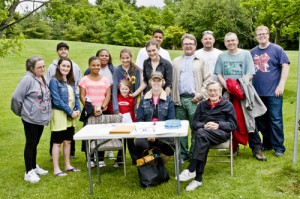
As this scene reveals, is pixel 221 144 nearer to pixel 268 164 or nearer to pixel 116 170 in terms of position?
pixel 268 164

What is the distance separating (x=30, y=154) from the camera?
221 inches

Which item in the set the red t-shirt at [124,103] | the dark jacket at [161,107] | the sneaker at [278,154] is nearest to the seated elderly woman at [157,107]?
the dark jacket at [161,107]

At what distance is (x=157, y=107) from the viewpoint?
560 centimetres

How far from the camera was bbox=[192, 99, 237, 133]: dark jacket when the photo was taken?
213 inches

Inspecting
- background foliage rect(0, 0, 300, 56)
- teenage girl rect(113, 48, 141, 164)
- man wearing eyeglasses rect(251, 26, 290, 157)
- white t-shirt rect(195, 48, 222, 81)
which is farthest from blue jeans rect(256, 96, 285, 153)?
background foliage rect(0, 0, 300, 56)

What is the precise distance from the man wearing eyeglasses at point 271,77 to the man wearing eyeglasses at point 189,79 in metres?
0.95

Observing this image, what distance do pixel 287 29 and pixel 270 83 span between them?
935cm

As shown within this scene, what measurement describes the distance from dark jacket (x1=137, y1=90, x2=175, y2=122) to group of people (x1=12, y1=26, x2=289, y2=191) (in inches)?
0.6

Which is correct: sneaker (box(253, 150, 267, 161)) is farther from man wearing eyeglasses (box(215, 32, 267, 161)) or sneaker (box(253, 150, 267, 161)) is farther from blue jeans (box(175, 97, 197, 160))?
blue jeans (box(175, 97, 197, 160))

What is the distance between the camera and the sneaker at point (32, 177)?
221 inches

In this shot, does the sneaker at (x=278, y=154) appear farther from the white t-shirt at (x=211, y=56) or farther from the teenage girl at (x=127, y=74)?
the teenage girl at (x=127, y=74)

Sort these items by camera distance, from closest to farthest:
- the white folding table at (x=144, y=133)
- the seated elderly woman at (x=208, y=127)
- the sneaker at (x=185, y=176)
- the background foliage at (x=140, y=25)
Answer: the white folding table at (x=144, y=133) → the seated elderly woman at (x=208, y=127) → the sneaker at (x=185, y=176) → the background foliage at (x=140, y=25)

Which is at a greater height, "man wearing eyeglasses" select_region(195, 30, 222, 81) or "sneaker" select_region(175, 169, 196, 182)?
"man wearing eyeglasses" select_region(195, 30, 222, 81)

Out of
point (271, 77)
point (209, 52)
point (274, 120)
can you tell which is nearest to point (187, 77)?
point (209, 52)
